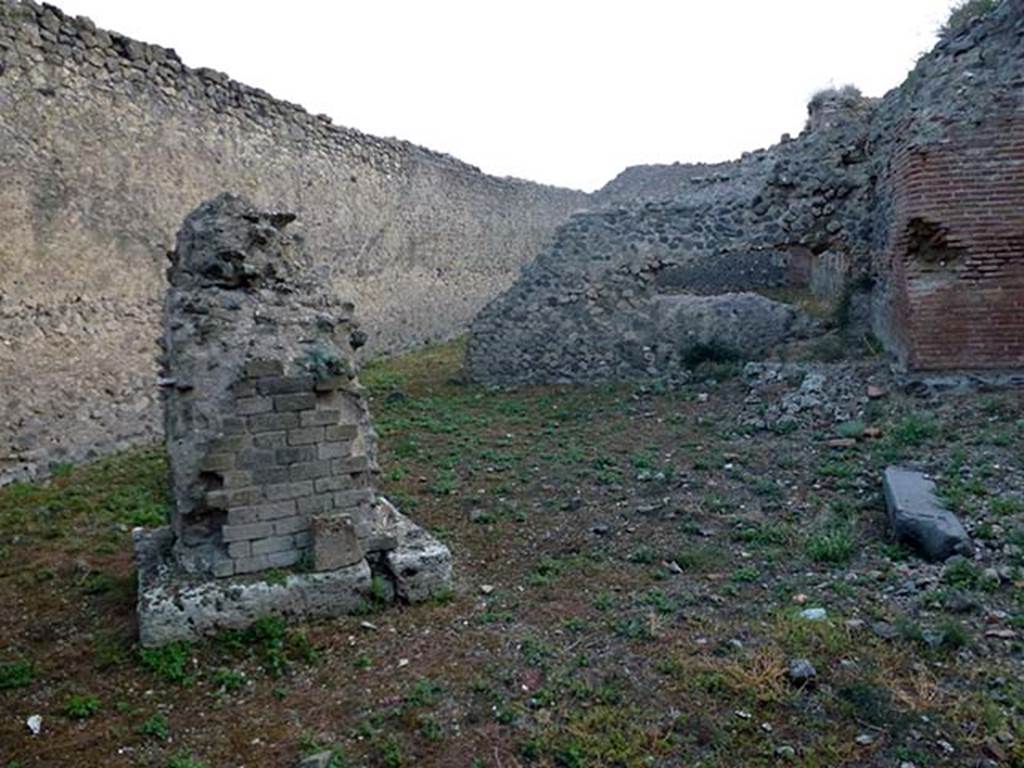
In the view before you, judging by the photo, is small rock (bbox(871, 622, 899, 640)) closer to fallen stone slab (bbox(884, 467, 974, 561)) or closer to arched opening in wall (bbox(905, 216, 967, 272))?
fallen stone slab (bbox(884, 467, 974, 561))

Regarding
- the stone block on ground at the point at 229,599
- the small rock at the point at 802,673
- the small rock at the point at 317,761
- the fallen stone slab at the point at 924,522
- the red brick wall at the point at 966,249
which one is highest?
the red brick wall at the point at 966,249

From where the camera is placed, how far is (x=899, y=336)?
8297 millimetres

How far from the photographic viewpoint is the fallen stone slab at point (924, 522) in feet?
14.6

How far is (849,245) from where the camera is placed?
1048 cm

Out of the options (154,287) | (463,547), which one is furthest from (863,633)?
(154,287)

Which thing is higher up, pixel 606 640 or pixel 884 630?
pixel 884 630

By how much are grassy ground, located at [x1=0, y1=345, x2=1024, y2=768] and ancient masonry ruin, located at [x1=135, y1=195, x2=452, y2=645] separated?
0.72ft

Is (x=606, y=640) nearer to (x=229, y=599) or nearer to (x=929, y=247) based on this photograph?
(x=229, y=599)

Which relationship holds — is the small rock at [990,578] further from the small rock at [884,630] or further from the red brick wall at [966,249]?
the red brick wall at [966,249]

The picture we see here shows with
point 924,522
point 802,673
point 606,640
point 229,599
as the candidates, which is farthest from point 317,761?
point 924,522

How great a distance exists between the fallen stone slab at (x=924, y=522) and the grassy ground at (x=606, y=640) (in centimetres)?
14

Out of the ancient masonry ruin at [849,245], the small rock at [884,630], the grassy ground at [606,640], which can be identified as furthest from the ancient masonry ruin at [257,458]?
the ancient masonry ruin at [849,245]

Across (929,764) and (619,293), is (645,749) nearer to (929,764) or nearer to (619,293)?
(929,764)

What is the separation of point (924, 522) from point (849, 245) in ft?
22.4
